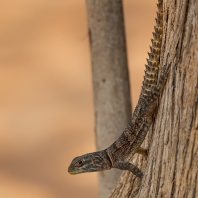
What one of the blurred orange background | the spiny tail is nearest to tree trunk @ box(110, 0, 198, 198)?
the spiny tail

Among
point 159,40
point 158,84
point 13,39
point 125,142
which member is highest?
point 13,39

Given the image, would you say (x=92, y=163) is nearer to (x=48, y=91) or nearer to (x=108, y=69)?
(x=108, y=69)

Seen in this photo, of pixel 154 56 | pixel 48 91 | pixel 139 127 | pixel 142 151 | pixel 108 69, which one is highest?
pixel 48 91

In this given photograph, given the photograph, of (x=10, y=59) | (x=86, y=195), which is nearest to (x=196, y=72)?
(x=86, y=195)

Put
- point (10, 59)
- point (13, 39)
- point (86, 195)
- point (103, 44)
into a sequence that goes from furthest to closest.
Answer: point (13, 39) → point (10, 59) → point (86, 195) → point (103, 44)

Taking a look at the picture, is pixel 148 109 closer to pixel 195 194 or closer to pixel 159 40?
pixel 159 40

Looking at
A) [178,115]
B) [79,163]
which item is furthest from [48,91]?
[178,115]

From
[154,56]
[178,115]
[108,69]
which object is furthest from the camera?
[108,69]

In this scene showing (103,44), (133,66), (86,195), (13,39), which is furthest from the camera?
(13,39)
